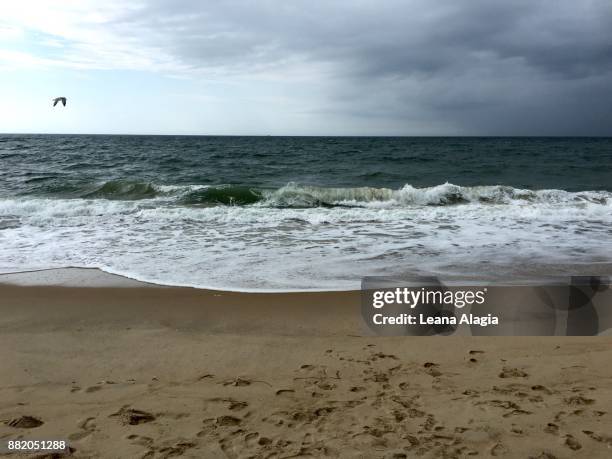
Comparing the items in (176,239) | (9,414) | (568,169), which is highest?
(568,169)

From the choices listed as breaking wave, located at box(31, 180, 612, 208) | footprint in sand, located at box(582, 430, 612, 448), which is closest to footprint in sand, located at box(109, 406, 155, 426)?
footprint in sand, located at box(582, 430, 612, 448)

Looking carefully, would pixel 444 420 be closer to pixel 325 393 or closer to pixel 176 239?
pixel 325 393

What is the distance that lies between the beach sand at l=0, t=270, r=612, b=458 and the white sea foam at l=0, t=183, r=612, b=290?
1471mm

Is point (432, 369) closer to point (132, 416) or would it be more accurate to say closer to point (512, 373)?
point (512, 373)

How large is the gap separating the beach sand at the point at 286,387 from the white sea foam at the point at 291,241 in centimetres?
147

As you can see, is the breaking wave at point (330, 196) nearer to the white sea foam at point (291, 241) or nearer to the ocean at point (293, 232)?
the ocean at point (293, 232)

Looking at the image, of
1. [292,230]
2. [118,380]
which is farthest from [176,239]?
[118,380]

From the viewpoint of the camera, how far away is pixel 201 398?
3.00 metres

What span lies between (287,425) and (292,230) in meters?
6.59

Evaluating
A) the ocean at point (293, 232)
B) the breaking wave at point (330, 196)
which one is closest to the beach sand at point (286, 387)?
the ocean at point (293, 232)

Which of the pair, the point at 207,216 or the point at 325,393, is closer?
the point at 325,393

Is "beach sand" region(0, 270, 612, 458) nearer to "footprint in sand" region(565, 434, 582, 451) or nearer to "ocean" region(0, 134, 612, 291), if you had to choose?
"footprint in sand" region(565, 434, 582, 451)

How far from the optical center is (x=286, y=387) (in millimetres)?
3143

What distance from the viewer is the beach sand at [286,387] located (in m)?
2.50
